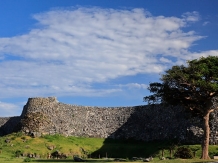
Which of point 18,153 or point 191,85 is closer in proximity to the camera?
point 191,85

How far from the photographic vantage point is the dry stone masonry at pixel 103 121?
200 feet

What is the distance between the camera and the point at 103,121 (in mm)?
69375

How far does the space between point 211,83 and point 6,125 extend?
194ft

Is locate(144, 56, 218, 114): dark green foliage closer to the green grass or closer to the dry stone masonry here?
the green grass

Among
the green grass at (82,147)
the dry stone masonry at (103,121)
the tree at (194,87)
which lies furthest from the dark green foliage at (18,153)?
the tree at (194,87)

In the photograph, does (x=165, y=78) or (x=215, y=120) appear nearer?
(x=165, y=78)

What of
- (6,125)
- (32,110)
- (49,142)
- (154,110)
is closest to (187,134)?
(154,110)

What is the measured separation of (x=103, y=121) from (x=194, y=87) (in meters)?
31.8

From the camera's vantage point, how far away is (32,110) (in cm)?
6925

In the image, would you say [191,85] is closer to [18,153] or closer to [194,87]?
[194,87]

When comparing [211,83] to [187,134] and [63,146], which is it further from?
[63,146]

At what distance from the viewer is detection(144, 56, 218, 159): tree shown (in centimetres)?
3944

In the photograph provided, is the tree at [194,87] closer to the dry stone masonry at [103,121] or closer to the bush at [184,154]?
the bush at [184,154]

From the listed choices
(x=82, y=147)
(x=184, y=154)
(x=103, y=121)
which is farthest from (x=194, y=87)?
(x=103, y=121)
